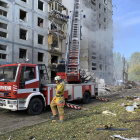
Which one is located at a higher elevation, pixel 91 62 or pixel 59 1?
pixel 59 1

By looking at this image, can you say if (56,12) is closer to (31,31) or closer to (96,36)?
(31,31)

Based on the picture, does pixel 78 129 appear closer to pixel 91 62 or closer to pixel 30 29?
pixel 30 29

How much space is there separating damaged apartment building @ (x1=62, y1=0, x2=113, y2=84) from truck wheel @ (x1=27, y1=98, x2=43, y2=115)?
58.7 ft

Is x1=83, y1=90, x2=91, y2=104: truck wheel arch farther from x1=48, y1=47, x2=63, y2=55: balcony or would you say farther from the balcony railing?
the balcony railing

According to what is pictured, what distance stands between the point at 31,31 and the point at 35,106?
14.2 m

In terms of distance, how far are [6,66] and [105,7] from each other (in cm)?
2737

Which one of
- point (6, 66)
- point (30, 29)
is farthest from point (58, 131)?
point (30, 29)

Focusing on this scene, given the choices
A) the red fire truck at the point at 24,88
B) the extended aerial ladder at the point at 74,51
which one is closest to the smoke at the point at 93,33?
the extended aerial ladder at the point at 74,51

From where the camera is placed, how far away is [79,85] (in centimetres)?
834

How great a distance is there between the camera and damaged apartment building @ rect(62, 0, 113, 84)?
23.6 m

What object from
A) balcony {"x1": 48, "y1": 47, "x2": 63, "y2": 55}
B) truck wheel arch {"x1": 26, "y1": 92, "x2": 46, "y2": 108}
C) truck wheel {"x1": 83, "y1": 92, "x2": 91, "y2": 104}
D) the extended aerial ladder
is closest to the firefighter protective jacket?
truck wheel arch {"x1": 26, "y1": 92, "x2": 46, "y2": 108}

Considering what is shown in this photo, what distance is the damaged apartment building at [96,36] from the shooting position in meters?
23.6

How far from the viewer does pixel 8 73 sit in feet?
18.9

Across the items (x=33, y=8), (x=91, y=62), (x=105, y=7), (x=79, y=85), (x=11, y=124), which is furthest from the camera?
(x=105, y=7)
